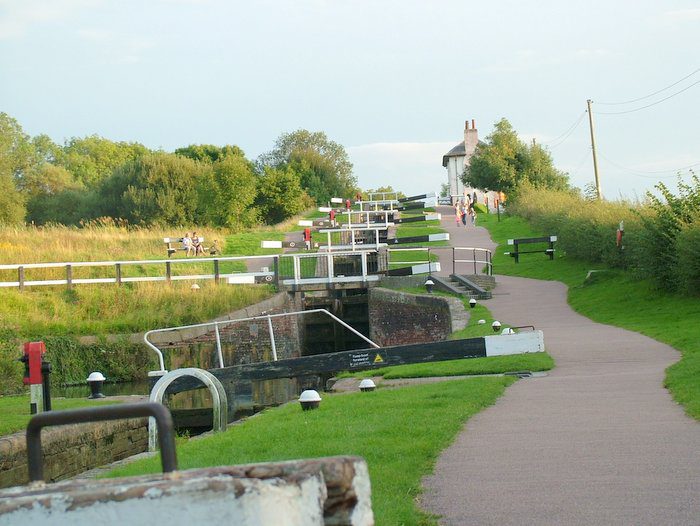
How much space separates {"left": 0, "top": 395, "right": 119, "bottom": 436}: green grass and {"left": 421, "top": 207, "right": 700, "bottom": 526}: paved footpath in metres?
5.94

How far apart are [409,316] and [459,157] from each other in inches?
2636

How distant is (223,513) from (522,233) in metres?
46.0

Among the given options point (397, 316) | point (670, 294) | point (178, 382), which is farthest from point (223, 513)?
point (397, 316)

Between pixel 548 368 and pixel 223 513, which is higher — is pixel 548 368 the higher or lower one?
the lower one

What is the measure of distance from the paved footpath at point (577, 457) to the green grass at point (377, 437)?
211 mm

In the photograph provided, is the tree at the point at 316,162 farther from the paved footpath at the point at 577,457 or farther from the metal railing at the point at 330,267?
the paved footpath at the point at 577,457

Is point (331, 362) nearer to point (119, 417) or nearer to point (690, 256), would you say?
point (690, 256)

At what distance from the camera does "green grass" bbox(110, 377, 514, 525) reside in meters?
7.37

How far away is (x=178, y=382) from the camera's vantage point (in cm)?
1523

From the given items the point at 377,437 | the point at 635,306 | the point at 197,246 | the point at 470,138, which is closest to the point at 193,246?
the point at 197,246

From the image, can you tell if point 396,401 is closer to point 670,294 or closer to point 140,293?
point 670,294

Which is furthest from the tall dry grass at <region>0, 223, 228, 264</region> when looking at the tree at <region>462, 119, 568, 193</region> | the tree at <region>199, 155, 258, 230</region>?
the tree at <region>462, 119, 568, 193</region>

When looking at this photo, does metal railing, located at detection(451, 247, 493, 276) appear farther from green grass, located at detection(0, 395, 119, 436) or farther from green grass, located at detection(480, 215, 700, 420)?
green grass, located at detection(0, 395, 119, 436)

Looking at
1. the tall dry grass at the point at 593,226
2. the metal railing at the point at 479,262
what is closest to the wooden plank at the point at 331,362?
the tall dry grass at the point at 593,226
